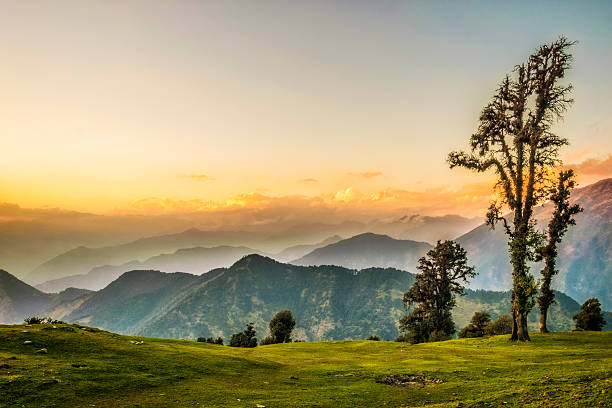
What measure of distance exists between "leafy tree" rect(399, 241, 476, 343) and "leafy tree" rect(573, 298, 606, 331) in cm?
2795

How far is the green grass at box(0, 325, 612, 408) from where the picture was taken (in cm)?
2241

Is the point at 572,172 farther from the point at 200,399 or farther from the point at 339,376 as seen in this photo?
the point at 200,399

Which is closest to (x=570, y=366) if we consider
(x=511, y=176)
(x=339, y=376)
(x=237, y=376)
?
(x=339, y=376)

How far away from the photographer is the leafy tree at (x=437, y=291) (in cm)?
9075

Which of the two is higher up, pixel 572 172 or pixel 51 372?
pixel 572 172

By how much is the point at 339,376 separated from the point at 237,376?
903cm

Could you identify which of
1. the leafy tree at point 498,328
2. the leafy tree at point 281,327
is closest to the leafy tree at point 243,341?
the leafy tree at point 281,327

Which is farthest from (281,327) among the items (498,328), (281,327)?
(498,328)

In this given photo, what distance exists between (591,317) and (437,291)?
3517 cm

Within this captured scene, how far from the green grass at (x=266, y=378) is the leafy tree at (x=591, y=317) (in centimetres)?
5655

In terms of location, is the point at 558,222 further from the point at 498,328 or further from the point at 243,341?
the point at 243,341

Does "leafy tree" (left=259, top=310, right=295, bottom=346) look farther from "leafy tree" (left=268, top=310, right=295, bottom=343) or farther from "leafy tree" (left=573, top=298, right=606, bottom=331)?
"leafy tree" (left=573, top=298, right=606, bottom=331)

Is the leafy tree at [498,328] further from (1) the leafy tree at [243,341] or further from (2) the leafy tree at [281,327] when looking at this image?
(1) the leafy tree at [243,341]

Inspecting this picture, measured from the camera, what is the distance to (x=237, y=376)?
1315 inches
